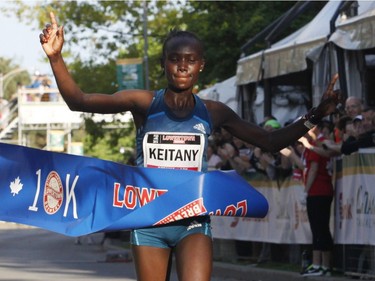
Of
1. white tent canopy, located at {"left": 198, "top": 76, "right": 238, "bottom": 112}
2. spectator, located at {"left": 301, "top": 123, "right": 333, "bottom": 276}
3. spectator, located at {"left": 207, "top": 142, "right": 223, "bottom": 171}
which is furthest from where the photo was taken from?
white tent canopy, located at {"left": 198, "top": 76, "right": 238, "bottom": 112}

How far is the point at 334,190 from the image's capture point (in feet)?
49.2

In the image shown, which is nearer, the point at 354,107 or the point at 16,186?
the point at 16,186

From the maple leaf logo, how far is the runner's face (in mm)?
1060

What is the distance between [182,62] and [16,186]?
1.22 m

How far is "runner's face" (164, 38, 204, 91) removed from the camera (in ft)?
24.1

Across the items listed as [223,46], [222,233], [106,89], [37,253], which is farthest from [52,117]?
[222,233]

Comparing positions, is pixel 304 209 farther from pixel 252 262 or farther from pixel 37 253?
pixel 37 253

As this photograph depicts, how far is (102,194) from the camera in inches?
289

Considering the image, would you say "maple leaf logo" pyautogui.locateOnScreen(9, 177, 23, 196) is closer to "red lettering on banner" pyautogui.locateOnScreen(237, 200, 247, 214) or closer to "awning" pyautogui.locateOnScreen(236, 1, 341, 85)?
"red lettering on banner" pyautogui.locateOnScreen(237, 200, 247, 214)

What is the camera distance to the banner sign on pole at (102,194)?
285 inches

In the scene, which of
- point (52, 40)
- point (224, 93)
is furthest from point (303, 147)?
point (224, 93)

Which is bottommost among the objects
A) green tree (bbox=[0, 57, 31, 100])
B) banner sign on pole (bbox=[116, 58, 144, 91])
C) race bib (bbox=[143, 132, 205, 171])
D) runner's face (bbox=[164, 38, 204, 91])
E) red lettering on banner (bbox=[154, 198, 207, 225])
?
red lettering on banner (bbox=[154, 198, 207, 225])

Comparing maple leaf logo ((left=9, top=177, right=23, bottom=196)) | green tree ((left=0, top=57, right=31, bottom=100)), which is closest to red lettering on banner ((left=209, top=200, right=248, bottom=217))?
maple leaf logo ((left=9, top=177, right=23, bottom=196))

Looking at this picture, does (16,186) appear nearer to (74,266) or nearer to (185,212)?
(185,212)
